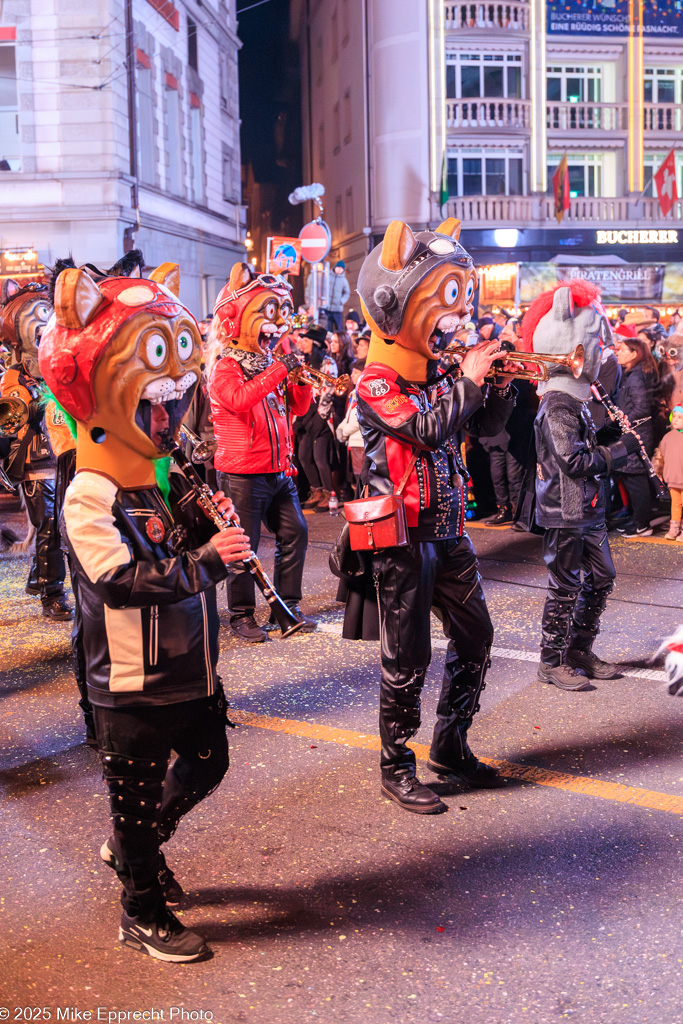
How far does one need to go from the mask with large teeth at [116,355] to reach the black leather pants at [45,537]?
4.20 meters

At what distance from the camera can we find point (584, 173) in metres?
30.4

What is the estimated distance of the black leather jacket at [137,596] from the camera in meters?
2.73

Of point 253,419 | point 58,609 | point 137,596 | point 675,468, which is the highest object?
point 253,419

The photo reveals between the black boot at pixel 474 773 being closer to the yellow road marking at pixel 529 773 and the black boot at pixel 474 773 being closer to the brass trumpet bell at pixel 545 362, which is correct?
the yellow road marking at pixel 529 773

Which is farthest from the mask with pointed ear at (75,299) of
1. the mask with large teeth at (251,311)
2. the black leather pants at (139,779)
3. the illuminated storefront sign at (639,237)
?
the illuminated storefront sign at (639,237)

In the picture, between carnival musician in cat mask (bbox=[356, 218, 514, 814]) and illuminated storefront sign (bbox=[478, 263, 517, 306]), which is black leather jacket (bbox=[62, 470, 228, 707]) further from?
illuminated storefront sign (bbox=[478, 263, 517, 306])

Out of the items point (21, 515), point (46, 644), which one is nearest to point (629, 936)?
point (46, 644)

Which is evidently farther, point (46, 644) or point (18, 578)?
point (18, 578)

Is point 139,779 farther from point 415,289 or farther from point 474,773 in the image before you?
point 415,289

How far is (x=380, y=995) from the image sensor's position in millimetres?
2766

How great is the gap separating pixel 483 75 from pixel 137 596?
2927cm

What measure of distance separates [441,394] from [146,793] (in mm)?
1918

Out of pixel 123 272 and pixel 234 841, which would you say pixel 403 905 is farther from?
pixel 123 272

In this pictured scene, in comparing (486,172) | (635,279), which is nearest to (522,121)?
(486,172)
